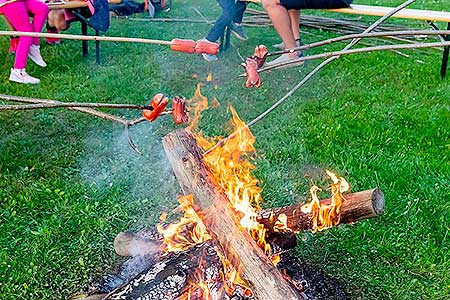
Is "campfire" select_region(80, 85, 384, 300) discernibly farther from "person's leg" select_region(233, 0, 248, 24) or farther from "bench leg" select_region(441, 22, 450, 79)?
"person's leg" select_region(233, 0, 248, 24)

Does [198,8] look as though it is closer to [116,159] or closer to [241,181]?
[116,159]

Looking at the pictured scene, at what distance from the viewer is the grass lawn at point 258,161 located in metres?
3.09

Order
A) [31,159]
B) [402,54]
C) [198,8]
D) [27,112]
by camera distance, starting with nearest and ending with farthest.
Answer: [31,159] → [27,112] → [402,54] → [198,8]

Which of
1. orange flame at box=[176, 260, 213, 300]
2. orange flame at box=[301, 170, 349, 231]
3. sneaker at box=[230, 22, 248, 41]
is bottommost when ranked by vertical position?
sneaker at box=[230, 22, 248, 41]

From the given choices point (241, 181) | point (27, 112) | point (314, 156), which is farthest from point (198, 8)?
point (241, 181)

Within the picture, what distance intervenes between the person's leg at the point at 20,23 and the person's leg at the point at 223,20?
7.12ft

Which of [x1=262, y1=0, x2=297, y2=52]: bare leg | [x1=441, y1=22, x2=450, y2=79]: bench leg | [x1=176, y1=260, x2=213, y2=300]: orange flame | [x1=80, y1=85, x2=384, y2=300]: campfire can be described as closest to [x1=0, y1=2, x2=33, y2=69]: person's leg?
[x1=262, y1=0, x2=297, y2=52]: bare leg

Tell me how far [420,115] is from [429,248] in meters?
2.08

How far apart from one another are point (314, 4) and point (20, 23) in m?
3.18

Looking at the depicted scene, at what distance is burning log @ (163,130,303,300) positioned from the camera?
2086 millimetres

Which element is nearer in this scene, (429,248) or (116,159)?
(429,248)

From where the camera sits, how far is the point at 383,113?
506 centimetres

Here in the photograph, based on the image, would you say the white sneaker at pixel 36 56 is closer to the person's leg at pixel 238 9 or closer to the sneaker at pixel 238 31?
the person's leg at pixel 238 9

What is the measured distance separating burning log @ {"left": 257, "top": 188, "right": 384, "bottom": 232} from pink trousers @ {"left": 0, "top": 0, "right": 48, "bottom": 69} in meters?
3.76
